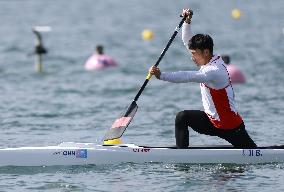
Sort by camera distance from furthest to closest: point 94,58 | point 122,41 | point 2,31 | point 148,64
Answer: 1. point 2,31
2. point 122,41
3. point 148,64
4. point 94,58

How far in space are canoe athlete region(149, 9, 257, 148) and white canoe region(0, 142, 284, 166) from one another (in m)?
0.17

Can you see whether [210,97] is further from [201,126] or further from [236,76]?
[236,76]

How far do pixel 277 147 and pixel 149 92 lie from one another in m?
12.1

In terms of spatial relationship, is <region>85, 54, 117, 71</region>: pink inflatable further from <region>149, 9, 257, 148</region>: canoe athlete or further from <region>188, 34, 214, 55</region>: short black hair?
<region>188, 34, 214, 55</region>: short black hair

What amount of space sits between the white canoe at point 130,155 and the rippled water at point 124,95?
118 millimetres

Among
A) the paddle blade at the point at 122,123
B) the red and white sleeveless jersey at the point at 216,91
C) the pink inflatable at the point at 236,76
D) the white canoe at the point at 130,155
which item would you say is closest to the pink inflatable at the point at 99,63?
the pink inflatable at the point at 236,76

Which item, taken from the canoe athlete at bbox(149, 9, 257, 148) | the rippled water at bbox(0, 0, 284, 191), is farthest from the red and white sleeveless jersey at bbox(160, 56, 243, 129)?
the rippled water at bbox(0, 0, 284, 191)

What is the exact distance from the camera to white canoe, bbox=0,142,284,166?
16328 millimetres

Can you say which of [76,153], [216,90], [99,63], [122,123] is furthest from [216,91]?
[99,63]

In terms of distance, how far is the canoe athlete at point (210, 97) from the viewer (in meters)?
15.6

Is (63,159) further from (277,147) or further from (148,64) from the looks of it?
(148,64)

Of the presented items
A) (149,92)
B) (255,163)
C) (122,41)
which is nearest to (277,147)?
(255,163)

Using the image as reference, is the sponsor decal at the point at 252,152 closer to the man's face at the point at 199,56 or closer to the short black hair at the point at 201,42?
the man's face at the point at 199,56

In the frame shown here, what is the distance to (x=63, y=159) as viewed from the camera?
1642 centimetres
